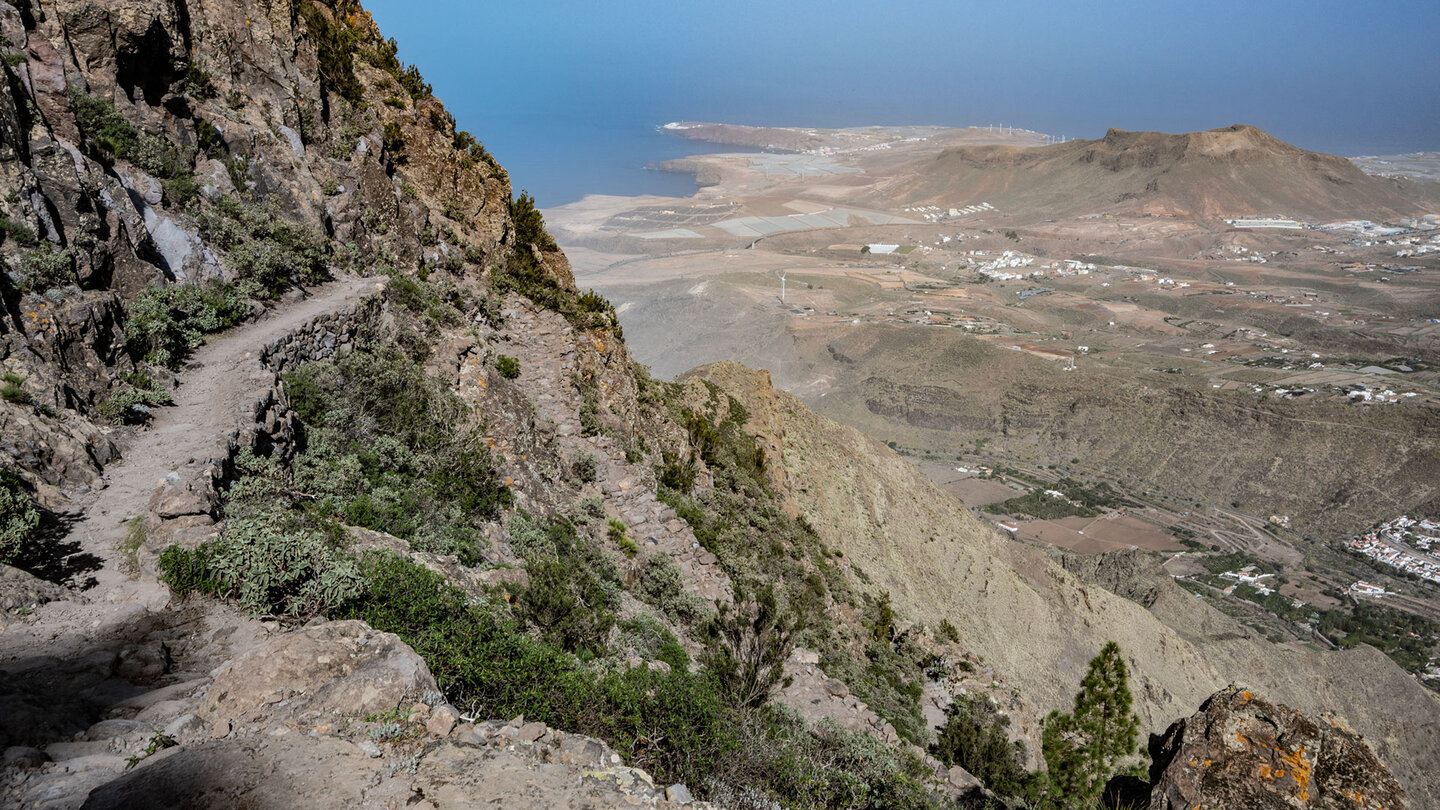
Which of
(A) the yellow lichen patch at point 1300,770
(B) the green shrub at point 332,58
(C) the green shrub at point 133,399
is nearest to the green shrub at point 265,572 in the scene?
(C) the green shrub at point 133,399

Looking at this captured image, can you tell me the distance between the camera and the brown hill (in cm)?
12975

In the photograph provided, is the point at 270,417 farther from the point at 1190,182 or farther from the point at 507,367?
the point at 1190,182

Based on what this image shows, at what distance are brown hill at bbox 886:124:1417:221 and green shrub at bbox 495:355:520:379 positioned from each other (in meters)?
144

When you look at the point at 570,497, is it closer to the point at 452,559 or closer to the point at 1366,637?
the point at 452,559

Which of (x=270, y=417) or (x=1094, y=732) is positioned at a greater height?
(x=270, y=417)

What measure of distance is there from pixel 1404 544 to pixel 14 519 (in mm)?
60466

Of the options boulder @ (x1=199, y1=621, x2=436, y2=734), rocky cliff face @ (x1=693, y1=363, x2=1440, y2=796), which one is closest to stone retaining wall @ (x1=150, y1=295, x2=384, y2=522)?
boulder @ (x1=199, y1=621, x2=436, y2=734)

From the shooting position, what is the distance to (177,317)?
8.84m

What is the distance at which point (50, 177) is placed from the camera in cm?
783

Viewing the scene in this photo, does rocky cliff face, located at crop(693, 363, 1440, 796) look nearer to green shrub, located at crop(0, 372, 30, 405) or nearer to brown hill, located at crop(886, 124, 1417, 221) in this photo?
green shrub, located at crop(0, 372, 30, 405)

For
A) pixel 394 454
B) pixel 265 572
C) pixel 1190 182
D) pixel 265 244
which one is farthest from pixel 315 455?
pixel 1190 182

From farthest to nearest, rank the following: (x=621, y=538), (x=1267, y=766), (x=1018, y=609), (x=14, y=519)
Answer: (x=1018, y=609) < (x=621, y=538) < (x=1267, y=766) < (x=14, y=519)

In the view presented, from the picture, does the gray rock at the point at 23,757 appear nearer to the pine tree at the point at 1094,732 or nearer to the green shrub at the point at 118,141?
the green shrub at the point at 118,141

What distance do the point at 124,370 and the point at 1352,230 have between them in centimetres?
17167
